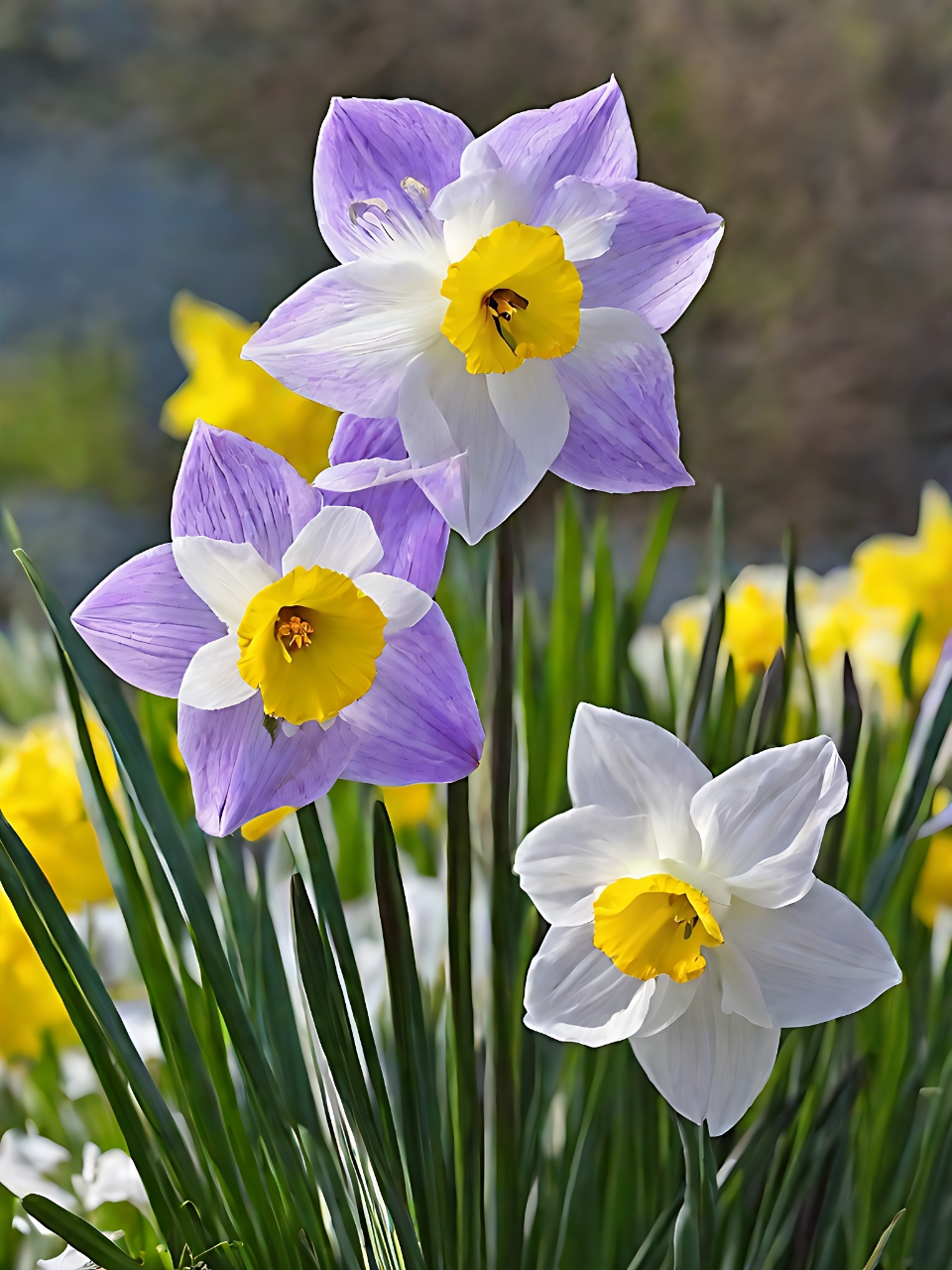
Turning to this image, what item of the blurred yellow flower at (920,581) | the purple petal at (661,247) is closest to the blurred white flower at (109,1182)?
the purple petal at (661,247)

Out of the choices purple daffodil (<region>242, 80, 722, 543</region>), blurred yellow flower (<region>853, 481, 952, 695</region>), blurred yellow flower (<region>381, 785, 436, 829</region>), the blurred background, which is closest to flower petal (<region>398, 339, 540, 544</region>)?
purple daffodil (<region>242, 80, 722, 543</region>)

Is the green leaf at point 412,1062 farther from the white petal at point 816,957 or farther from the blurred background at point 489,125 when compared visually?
the blurred background at point 489,125

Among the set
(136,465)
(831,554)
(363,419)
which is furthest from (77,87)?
(363,419)

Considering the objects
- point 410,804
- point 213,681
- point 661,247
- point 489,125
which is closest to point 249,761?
point 213,681

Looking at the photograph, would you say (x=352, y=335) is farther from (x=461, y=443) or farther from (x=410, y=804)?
(x=410, y=804)

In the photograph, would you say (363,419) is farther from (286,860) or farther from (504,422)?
(286,860)

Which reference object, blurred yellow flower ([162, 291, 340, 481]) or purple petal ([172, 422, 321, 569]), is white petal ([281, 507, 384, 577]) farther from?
blurred yellow flower ([162, 291, 340, 481])
